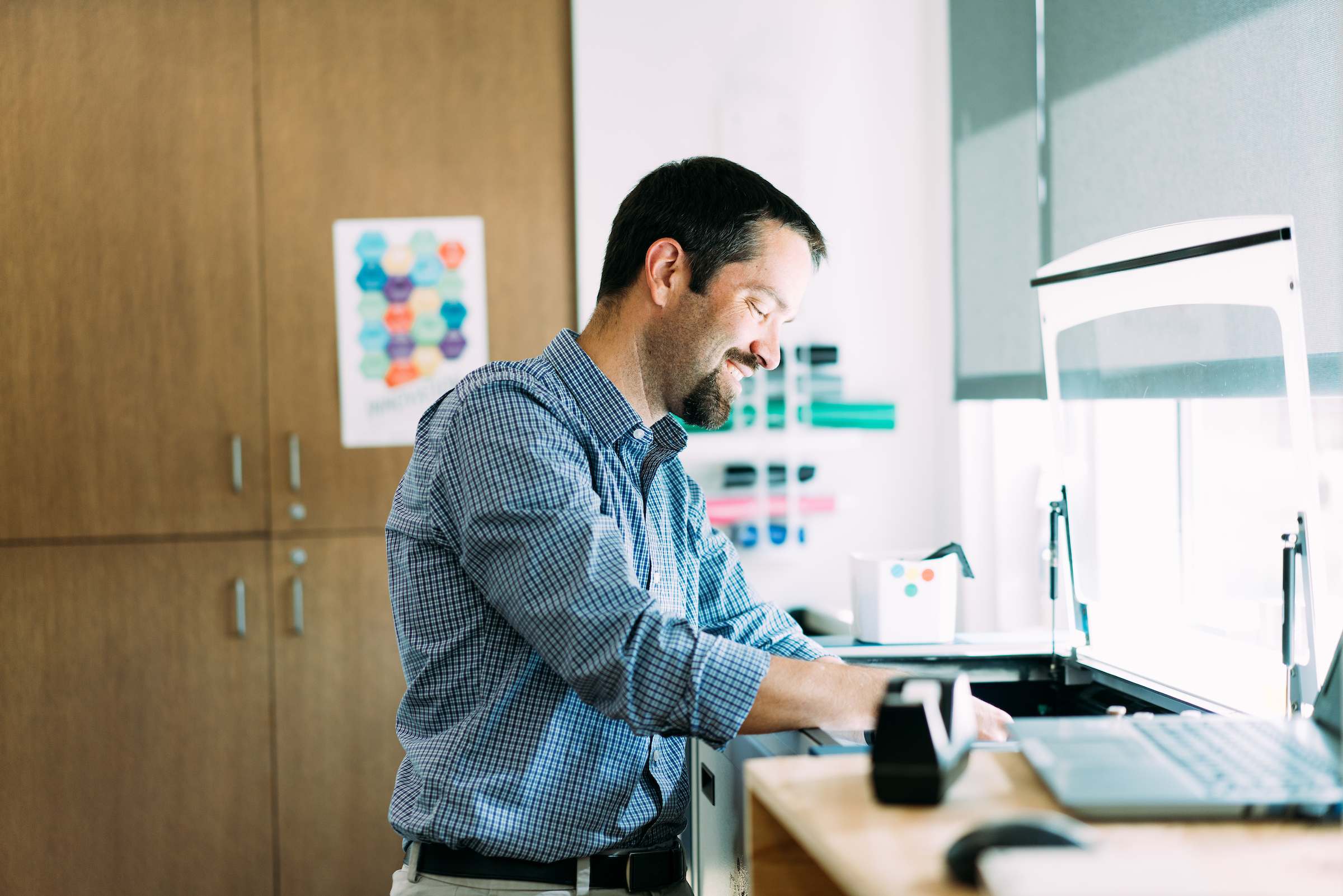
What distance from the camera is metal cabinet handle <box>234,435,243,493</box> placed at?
2330mm

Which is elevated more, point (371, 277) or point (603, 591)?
point (371, 277)

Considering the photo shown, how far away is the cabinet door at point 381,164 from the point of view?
91.9 inches

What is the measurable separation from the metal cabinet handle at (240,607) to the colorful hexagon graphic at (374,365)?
55 cm

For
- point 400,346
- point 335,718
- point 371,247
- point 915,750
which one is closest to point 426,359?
point 400,346

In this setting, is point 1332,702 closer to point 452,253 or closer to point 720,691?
point 720,691

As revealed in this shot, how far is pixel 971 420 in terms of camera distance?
2459 mm

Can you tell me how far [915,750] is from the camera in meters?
0.78

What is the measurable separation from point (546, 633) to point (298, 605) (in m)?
1.52

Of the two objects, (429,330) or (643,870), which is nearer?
(643,870)

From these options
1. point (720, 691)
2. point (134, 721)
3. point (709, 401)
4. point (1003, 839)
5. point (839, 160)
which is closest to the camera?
point (1003, 839)

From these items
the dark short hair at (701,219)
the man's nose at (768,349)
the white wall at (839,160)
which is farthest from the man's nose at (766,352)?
the white wall at (839,160)

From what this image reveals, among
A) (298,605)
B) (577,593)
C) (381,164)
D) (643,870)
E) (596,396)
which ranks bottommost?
(643,870)

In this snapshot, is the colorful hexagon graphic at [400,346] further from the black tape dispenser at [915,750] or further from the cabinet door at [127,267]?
the black tape dispenser at [915,750]

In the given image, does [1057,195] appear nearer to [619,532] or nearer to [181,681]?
[619,532]
